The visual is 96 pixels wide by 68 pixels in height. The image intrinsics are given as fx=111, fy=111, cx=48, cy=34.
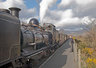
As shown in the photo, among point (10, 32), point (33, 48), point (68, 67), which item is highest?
point (10, 32)

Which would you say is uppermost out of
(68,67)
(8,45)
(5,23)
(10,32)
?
(5,23)

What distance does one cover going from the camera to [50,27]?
16.4m

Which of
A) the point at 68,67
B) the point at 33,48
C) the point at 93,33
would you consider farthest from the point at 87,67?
the point at 93,33

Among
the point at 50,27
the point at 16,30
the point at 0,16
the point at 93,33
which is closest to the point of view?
the point at 0,16

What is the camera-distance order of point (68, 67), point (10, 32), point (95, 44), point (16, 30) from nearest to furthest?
1. point (10, 32)
2. point (16, 30)
3. point (68, 67)
4. point (95, 44)

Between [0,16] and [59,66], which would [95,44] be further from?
[0,16]

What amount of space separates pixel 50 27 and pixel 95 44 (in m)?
10.1

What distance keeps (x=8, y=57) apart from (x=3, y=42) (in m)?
0.63

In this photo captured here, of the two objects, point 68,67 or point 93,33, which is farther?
point 93,33

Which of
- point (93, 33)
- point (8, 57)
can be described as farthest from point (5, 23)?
point (93, 33)

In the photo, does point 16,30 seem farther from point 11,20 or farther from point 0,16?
point 0,16

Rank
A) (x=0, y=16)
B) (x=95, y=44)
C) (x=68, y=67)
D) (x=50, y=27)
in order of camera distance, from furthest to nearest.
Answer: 1. (x=95, y=44)
2. (x=50, y=27)
3. (x=68, y=67)
4. (x=0, y=16)

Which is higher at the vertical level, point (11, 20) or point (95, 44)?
point (11, 20)

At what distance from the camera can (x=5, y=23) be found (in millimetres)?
3971
